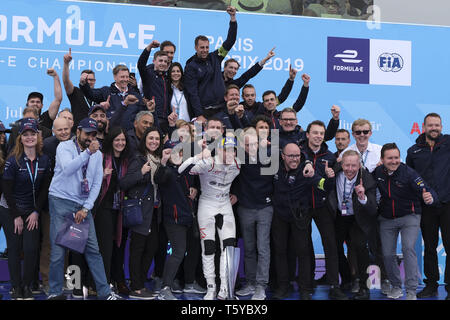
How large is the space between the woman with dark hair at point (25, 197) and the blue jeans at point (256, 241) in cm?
187

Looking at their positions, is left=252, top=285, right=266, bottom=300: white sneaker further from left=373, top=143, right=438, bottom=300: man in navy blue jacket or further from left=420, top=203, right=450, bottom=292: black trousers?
left=420, top=203, right=450, bottom=292: black trousers

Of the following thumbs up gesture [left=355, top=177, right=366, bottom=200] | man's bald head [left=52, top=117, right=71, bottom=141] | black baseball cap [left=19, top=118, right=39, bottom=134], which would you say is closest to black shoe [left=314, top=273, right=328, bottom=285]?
thumbs up gesture [left=355, top=177, right=366, bottom=200]

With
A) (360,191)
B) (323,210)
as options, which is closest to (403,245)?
(360,191)

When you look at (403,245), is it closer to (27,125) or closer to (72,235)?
(72,235)

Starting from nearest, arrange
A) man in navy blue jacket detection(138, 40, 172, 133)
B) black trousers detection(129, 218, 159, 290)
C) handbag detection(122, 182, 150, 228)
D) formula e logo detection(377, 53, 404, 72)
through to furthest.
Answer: handbag detection(122, 182, 150, 228)
black trousers detection(129, 218, 159, 290)
man in navy blue jacket detection(138, 40, 172, 133)
formula e logo detection(377, 53, 404, 72)

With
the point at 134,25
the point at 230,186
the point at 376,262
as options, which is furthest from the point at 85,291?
the point at 134,25

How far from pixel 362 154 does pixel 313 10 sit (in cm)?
290

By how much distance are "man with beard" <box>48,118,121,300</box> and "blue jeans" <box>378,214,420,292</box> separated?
8.71ft

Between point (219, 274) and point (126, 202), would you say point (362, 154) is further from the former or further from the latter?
point (126, 202)

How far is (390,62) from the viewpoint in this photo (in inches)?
325

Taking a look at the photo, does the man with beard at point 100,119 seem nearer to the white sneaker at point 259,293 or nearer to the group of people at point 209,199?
the group of people at point 209,199

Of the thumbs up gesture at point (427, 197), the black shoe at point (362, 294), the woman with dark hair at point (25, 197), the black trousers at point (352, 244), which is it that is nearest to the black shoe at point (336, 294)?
the black shoe at point (362, 294)

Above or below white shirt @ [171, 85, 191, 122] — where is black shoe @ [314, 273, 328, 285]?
below

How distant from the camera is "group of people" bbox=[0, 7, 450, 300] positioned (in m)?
4.95
